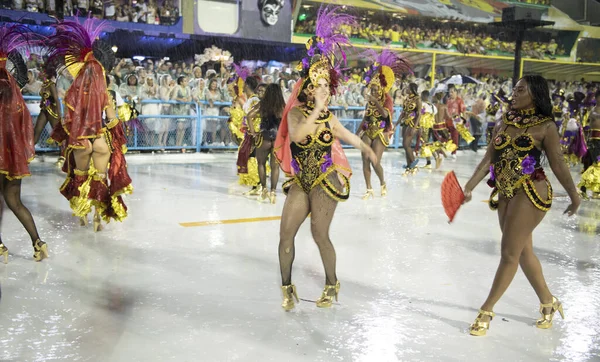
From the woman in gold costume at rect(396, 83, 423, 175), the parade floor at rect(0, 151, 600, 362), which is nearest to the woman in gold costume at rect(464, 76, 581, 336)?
the parade floor at rect(0, 151, 600, 362)

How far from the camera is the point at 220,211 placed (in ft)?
25.6

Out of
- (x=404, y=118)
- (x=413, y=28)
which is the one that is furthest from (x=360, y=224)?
(x=413, y=28)

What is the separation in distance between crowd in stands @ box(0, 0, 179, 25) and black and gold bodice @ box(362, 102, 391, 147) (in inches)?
367

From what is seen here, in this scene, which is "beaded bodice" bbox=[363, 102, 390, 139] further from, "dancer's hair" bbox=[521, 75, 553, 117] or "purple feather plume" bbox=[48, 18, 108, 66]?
"dancer's hair" bbox=[521, 75, 553, 117]

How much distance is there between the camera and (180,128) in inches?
530

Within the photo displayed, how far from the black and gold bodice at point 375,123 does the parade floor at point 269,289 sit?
1.26 m

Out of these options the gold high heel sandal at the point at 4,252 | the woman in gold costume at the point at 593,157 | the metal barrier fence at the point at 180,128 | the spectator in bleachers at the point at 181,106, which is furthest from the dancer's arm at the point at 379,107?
the spectator in bleachers at the point at 181,106

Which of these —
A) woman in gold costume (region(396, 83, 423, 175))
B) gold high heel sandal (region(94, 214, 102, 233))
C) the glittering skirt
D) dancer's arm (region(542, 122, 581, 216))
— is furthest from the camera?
woman in gold costume (region(396, 83, 423, 175))

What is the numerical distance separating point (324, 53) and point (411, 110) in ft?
24.0

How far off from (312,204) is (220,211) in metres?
3.76

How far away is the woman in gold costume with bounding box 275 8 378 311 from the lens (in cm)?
411

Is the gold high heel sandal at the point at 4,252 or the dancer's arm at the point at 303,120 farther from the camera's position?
the gold high heel sandal at the point at 4,252

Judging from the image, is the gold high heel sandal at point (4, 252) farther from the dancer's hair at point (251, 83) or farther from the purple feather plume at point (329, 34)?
the dancer's hair at point (251, 83)

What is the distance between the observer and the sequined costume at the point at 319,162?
4.14 meters
